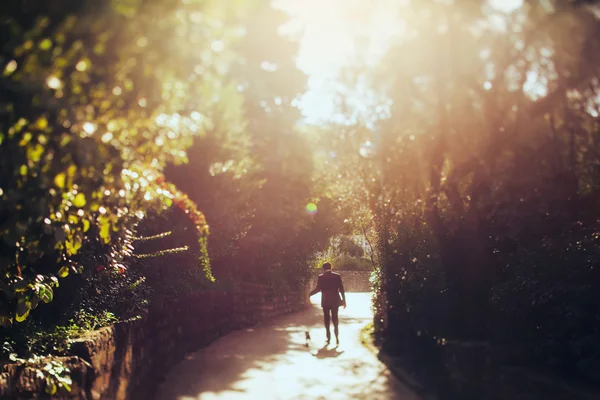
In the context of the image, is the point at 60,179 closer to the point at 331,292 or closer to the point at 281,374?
the point at 281,374

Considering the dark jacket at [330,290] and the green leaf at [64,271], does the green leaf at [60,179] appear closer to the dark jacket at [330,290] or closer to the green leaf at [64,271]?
the green leaf at [64,271]

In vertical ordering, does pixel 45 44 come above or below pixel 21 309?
above

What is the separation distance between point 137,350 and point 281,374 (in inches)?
100

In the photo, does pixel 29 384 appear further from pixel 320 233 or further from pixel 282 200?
pixel 320 233

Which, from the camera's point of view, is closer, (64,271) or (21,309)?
(21,309)

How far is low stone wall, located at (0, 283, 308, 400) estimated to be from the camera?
554 cm

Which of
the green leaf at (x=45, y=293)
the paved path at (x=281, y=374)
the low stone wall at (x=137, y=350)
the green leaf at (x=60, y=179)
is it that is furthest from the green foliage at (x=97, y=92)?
the paved path at (x=281, y=374)

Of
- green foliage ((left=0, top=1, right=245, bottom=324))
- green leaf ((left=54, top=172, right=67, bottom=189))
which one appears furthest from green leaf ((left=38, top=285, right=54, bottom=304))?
green leaf ((left=54, top=172, right=67, bottom=189))

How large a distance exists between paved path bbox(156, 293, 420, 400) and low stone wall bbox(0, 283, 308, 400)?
31 centimetres

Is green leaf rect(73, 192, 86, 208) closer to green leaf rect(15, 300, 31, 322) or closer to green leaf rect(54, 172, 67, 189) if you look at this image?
green leaf rect(54, 172, 67, 189)

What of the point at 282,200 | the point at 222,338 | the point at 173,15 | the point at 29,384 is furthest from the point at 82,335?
the point at 282,200

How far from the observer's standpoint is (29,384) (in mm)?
5449

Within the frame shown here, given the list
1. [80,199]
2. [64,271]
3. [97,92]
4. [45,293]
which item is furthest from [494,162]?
[45,293]

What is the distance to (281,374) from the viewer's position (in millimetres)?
10555
